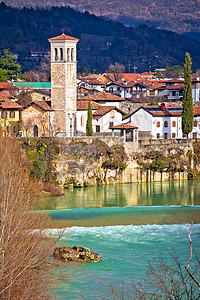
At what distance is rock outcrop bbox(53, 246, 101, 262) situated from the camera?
27.5m

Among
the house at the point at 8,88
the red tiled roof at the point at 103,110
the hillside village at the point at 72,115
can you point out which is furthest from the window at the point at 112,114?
the house at the point at 8,88

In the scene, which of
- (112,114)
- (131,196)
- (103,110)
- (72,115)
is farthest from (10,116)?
(131,196)

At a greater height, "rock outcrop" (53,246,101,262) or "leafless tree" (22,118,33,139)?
"leafless tree" (22,118,33,139)

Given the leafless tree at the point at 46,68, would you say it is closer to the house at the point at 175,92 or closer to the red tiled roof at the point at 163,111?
the house at the point at 175,92

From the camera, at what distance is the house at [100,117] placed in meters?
55.8

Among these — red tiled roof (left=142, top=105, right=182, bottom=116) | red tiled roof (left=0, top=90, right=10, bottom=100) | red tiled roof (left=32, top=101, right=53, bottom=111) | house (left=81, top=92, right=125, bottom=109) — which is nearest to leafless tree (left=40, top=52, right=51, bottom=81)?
red tiled roof (left=0, top=90, right=10, bottom=100)

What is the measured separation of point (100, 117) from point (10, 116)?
23.9 ft

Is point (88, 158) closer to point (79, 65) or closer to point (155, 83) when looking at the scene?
point (155, 83)

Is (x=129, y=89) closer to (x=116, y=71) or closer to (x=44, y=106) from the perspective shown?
(x=44, y=106)

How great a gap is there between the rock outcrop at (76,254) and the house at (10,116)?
1081 inches

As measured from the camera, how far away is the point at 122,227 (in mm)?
34844

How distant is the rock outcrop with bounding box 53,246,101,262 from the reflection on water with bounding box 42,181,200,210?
37.1ft

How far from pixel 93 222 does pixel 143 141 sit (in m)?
17.1

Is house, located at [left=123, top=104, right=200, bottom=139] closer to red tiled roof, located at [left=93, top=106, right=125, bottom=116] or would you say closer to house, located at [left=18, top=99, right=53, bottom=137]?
red tiled roof, located at [left=93, top=106, right=125, bottom=116]
